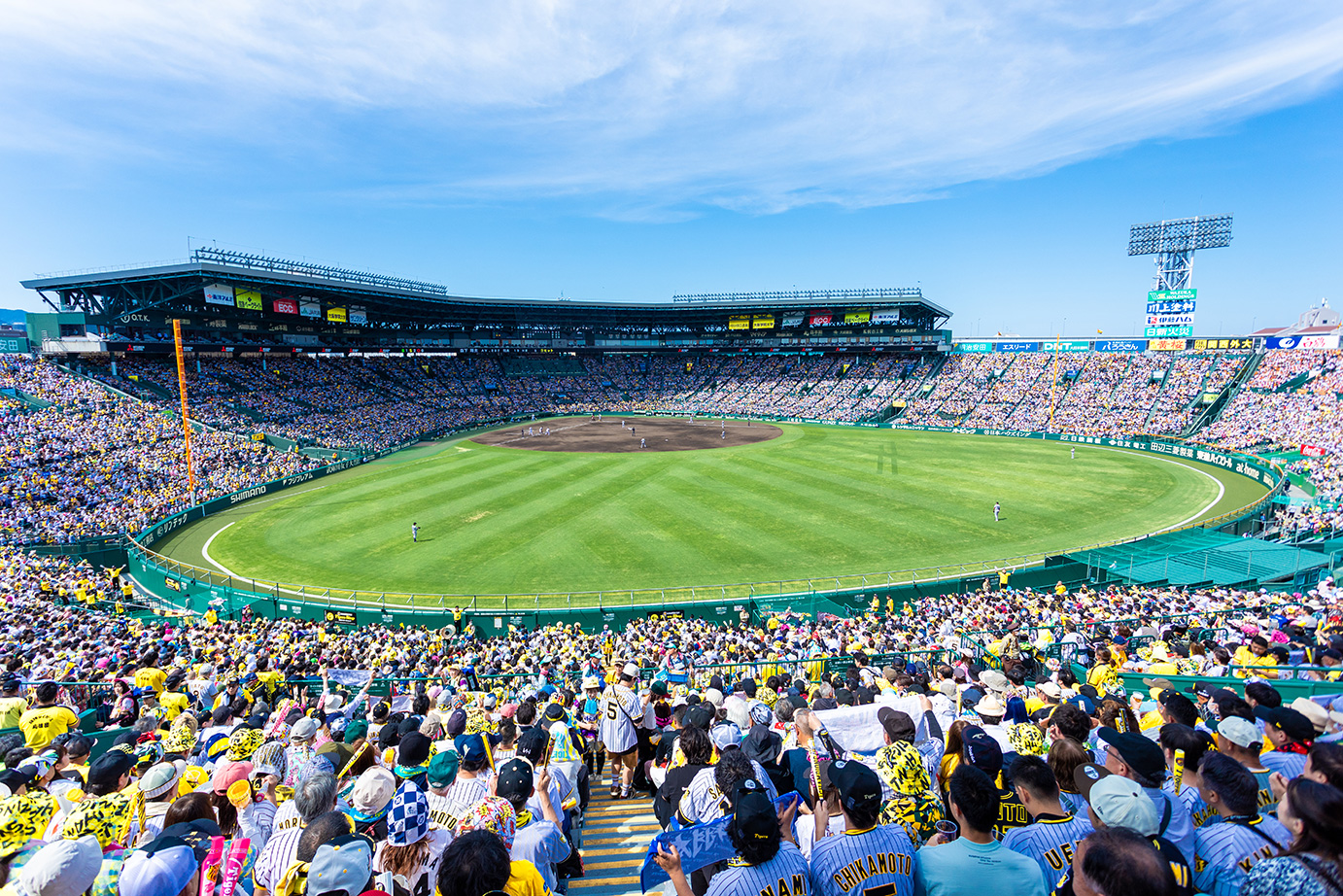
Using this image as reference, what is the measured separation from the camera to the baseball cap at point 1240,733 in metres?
5.31

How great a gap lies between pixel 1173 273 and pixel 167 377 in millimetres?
110495

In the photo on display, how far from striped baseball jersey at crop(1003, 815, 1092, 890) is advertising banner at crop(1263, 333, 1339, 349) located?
268ft

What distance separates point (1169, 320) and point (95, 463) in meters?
104

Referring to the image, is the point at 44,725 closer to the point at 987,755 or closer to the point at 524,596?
the point at 987,755

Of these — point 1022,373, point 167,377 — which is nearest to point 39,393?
point 167,377

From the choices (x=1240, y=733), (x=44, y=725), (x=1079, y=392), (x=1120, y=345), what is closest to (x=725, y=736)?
(x=1240, y=733)

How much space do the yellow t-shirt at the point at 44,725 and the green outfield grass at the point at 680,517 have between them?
17.2 metres

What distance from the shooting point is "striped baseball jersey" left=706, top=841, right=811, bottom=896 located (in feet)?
12.3

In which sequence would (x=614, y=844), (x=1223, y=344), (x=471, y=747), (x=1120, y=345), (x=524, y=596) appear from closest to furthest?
(x=471, y=747) < (x=614, y=844) < (x=524, y=596) < (x=1223, y=344) < (x=1120, y=345)

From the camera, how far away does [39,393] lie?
44844 mm

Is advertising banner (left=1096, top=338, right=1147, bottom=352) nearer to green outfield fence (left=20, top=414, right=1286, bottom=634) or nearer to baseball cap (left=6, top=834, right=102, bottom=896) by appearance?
green outfield fence (left=20, top=414, right=1286, bottom=634)

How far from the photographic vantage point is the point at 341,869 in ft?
12.1

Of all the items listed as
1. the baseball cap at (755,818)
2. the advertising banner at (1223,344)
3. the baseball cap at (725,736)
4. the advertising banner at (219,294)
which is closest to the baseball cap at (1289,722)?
the baseball cap at (725,736)

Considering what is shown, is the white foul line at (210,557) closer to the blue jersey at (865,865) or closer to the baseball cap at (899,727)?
the baseball cap at (899,727)
